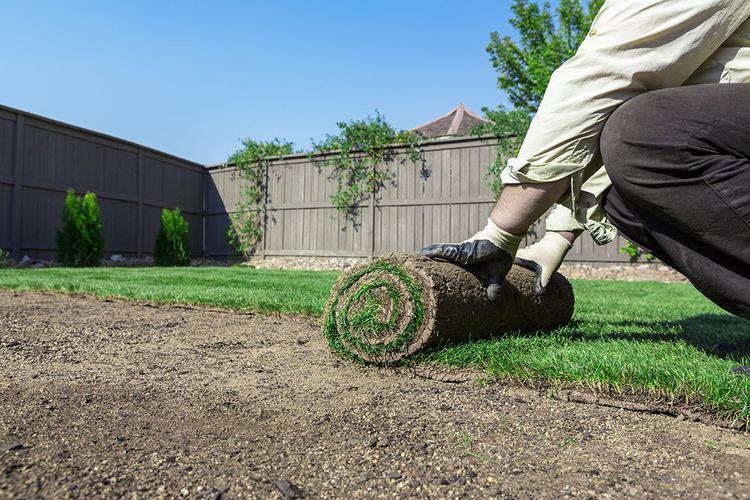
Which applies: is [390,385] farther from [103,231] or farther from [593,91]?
[103,231]

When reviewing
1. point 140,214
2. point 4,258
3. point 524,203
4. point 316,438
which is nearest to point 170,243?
point 140,214

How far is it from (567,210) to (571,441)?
55.2 inches

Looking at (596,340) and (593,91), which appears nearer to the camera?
(593,91)

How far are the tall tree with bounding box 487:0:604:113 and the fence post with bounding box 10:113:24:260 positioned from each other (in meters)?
10.5

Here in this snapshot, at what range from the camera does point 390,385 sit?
5.82ft

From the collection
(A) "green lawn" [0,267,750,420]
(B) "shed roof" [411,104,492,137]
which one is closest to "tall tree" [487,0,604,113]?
(B) "shed roof" [411,104,492,137]

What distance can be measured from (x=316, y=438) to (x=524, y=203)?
43.9 inches

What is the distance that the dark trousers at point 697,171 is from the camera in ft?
5.06

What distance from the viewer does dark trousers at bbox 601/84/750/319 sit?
1.54 meters

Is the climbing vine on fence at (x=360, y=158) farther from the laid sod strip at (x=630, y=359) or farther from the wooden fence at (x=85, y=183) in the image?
the laid sod strip at (x=630, y=359)

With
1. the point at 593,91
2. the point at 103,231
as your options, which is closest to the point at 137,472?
the point at 593,91

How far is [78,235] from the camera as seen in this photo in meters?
9.76

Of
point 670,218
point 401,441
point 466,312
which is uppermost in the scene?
point 670,218

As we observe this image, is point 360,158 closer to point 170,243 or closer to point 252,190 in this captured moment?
point 252,190
